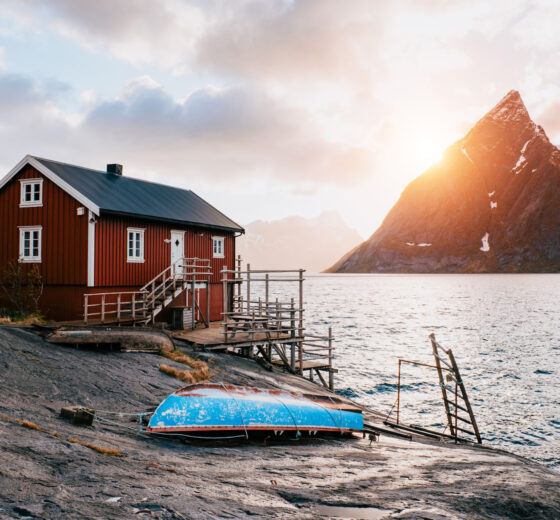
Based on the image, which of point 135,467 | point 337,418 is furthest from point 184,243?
point 135,467

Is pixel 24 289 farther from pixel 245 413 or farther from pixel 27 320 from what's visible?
pixel 245 413

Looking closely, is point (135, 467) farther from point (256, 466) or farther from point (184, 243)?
point (184, 243)

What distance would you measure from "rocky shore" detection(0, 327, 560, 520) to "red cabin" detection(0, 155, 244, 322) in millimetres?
8614

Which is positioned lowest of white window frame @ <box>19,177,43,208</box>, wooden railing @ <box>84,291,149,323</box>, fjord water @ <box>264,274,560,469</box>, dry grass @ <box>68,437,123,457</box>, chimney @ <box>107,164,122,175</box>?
fjord water @ <box>264,274,560,469</box>

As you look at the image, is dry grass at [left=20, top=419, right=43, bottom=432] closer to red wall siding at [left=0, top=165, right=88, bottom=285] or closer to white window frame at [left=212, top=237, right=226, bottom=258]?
red wall siding at [left=0, top=165, right=88, bottom=285]

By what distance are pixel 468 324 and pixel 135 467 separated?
63777mm

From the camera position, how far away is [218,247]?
3350cm

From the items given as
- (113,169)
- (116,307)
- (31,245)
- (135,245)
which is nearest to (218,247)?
(135,245)

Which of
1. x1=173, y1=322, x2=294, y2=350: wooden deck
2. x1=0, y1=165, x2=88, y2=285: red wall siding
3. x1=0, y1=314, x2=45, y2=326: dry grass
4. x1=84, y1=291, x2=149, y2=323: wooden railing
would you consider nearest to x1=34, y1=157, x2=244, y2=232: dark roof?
x1=0, y1=165, x2=88, y2=285: red wall siding

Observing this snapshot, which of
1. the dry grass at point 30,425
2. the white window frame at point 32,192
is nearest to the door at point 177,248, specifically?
the white window frame at point 32,192

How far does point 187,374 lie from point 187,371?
26 centimetres

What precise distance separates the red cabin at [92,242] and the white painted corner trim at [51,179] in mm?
50

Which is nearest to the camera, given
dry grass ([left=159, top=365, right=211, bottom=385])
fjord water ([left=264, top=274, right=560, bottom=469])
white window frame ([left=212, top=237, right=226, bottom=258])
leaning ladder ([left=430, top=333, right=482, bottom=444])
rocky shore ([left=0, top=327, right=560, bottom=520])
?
rocky shore ([left=0, top=327, right=560, bottom=520])

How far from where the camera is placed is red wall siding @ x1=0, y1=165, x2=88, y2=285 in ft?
80.4
